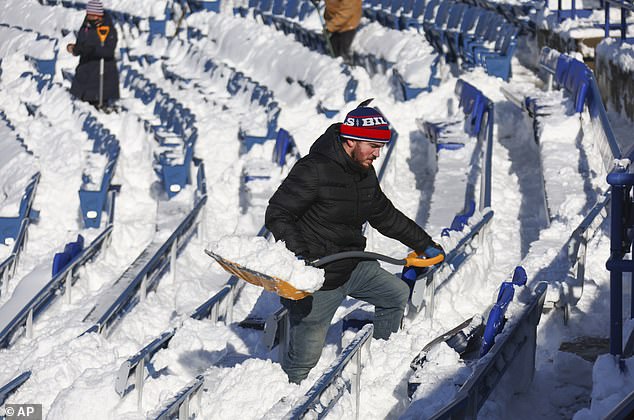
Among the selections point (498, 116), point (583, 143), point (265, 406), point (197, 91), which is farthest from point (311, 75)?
point (265, 406)

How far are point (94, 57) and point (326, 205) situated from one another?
38.6ft

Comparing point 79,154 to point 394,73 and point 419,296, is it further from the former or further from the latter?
point 419,296

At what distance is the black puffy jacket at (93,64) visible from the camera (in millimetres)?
16906

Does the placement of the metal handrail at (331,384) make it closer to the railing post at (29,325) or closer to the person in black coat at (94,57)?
the railing post at (29,325)

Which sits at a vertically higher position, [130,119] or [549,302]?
[549,302]

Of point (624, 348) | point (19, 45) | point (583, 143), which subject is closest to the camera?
point (624, 348)

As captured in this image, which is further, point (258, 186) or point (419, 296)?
point (258, 186)

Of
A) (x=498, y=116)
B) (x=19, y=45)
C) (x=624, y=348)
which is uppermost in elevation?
(x=624, y=348)

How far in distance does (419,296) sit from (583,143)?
13.1 feet

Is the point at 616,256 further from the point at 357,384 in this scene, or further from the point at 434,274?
the point at 434,274

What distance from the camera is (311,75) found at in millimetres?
15703

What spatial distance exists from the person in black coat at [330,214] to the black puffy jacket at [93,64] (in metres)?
11.4

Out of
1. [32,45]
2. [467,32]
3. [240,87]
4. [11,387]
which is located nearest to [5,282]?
[11,387]

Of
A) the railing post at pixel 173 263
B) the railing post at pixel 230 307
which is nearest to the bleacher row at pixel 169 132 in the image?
the railing post at pixel 173 263
